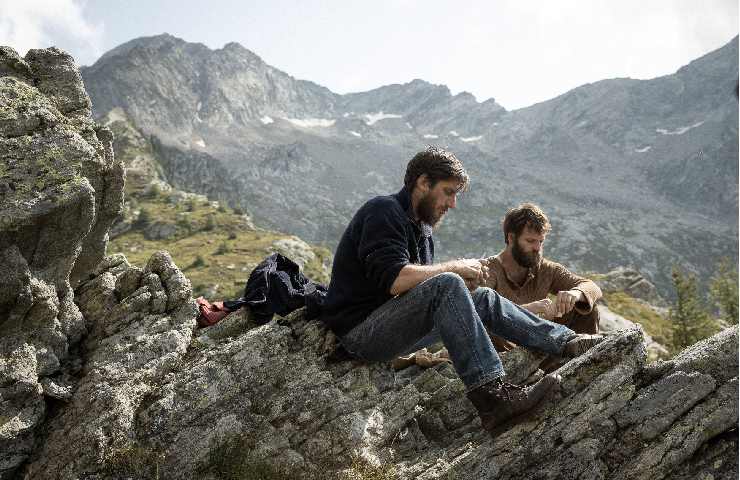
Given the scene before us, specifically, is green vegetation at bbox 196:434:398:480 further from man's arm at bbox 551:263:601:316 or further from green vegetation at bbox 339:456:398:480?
man's arm at bbox 551:263:601:316

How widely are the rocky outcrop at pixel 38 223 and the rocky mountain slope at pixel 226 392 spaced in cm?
2

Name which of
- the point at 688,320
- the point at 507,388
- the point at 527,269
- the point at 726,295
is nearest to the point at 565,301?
the point at 527,269

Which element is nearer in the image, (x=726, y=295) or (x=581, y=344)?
(x=581, y=344)

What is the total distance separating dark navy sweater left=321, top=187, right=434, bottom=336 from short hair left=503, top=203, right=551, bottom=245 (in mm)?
2587

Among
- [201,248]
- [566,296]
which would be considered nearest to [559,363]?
[566,296]

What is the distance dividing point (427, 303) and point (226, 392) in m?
3.63

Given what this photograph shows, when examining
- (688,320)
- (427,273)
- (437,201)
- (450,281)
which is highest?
(437,201)

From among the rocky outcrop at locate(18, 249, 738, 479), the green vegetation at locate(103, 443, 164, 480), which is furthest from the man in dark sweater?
the green vegetation at locate(103, 443, 164, 480)

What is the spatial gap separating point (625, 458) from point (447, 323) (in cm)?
303

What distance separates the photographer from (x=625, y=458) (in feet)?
23.2

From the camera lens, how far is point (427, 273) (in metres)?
7.49

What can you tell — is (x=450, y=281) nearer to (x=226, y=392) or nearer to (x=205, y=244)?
(x=226, y=392)

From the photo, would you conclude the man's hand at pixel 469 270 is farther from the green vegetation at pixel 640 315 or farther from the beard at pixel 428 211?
the green vegetation at pixel 640 315

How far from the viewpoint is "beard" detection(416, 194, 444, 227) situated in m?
8.24
